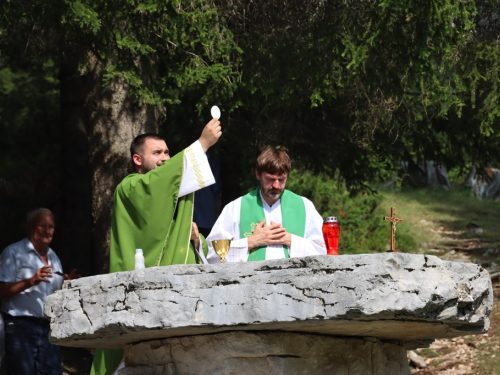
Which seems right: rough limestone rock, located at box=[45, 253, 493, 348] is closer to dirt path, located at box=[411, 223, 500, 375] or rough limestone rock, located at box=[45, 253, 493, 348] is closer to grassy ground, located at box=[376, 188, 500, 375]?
dirt path, located at box=[411, 223, 500, 375]

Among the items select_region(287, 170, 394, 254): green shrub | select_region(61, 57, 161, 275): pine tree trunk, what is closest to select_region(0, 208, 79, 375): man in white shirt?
select_region(61, 57, 161, 275): pine tree trunk

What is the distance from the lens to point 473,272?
4.30 meters

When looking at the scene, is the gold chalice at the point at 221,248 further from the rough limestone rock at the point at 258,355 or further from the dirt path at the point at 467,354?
the dirt path at the point at 467,354

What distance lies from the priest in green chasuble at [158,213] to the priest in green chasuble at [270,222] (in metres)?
0.25

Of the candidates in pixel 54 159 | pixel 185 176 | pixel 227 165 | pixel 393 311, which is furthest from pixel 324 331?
pixel 54 159

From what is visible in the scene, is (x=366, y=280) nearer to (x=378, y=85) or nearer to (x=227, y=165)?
(x=378, y=85)

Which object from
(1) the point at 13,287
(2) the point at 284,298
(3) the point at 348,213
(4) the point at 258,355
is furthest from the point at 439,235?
(2) the point at 284,298

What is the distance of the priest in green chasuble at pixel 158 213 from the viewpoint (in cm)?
516

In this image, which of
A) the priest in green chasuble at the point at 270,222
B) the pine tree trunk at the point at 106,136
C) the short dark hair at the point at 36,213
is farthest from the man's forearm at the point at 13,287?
the priest in green chasuble at the point at 270,222

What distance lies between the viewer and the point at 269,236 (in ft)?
17.0

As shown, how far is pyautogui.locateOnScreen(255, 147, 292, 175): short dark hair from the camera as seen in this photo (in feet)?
16.7

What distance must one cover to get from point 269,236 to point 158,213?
0.70 metres

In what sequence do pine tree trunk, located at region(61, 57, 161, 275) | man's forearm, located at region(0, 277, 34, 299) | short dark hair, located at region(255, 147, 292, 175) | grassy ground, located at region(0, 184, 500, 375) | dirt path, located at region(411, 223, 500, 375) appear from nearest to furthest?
short dark hair, located at region(255, 147, 292, 175) → man's forearm, located at region(0, 277, 34, 299) → pine tree trunk, located at region(61, 57, 161, 275) → dirt path, located at region(411, 223, 500, 375) → grassy ground, located at region(0, 184, 500, 375)

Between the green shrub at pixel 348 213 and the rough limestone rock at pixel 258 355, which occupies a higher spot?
the green shrub at pixel 348 213
